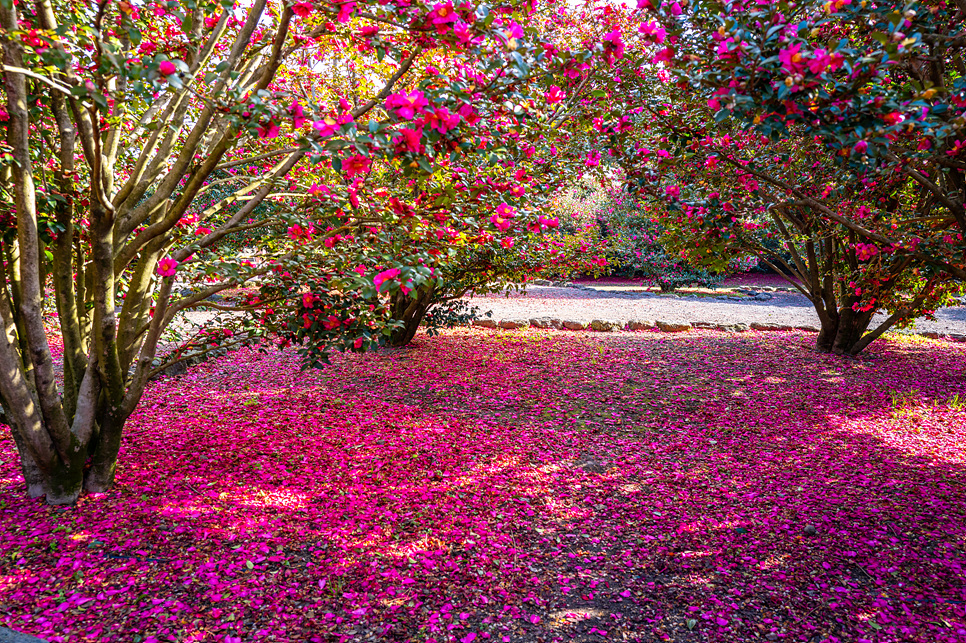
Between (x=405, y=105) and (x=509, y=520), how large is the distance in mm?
2547

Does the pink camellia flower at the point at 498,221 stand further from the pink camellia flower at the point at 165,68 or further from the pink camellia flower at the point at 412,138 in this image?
the pink camellia flower at the point at 165,68

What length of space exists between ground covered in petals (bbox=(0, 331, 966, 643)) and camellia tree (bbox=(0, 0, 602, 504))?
838 mm

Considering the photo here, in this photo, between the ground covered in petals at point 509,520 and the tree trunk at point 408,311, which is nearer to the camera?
the ground covered in petals at point 509,520

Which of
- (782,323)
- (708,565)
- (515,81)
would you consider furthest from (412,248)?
(782,323)

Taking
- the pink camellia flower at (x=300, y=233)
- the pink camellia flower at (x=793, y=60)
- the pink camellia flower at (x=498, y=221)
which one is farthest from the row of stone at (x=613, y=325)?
the pink camellia flower at (x=793, y=60)

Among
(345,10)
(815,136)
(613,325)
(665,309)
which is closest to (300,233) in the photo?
(345,10)

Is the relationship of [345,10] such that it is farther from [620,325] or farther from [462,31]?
[620,325]

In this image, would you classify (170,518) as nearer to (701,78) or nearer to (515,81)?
(515,81)

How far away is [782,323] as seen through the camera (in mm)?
11469

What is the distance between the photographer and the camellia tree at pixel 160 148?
2.30 m

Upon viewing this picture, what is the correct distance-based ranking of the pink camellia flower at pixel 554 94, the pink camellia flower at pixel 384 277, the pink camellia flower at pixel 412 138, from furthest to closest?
the pink camellia flower at pixel 554 94
the pink camellia flower at pixel 384 277
the pink camellia flower at pixel 412 138

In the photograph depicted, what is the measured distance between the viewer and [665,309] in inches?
530

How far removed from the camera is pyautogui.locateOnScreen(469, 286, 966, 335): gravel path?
38.2ft

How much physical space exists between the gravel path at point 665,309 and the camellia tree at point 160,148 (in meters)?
7.68
